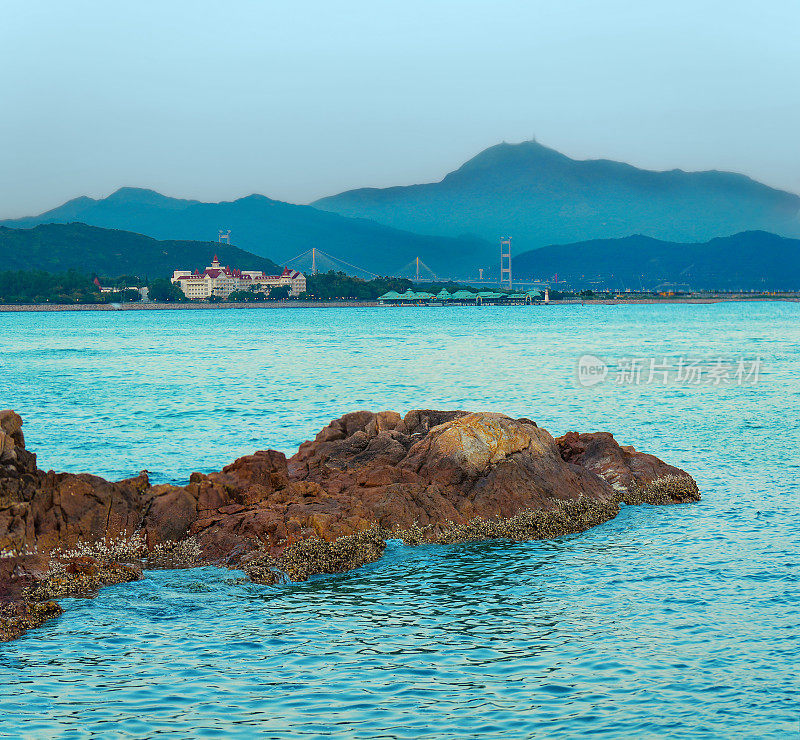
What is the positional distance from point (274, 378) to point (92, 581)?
40707 millimetres

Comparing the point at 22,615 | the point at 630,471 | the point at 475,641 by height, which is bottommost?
the point at 475,641

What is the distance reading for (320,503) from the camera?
1602 centimetres

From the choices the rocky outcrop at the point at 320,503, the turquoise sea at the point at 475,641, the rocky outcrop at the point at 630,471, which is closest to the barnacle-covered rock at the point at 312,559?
the rocky outcrop at the point at 320,503

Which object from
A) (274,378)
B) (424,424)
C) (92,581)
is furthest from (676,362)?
(92,581)

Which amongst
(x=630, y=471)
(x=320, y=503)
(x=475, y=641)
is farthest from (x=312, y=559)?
(x=630, y=471)

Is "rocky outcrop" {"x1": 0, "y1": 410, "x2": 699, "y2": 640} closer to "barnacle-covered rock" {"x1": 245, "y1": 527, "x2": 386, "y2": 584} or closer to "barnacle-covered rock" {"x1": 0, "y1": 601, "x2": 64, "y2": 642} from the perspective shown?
"barnacle-covered rock" {"x1": 245, "y1": 527, "x2": 386, "y2": 584}

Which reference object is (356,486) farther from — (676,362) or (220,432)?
(676,362)

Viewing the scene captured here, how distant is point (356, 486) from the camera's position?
56.7ft

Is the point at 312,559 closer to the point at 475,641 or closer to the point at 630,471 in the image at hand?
the point at 475,641

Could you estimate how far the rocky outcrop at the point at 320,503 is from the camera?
46.2 ft

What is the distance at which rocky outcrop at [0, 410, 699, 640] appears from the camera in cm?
1409

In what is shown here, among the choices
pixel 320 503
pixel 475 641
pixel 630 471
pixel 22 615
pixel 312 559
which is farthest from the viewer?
pixel 630 471

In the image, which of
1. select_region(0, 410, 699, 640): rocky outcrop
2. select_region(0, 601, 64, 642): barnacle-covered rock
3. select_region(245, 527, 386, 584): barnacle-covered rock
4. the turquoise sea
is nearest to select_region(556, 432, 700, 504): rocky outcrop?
select_region(0, 410, 699, 640): rocky outcrop

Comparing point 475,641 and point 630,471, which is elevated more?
point 630,471
